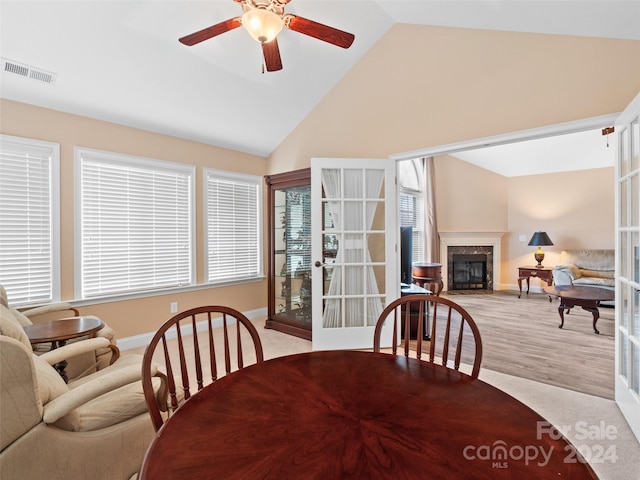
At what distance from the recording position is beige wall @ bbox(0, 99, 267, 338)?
2943 mm

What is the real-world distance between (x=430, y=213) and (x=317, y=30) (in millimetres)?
5377

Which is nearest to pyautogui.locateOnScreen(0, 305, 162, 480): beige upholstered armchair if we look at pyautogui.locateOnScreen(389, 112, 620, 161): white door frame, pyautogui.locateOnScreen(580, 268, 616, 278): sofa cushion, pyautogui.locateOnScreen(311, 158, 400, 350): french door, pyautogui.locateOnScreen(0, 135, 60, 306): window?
pyautogui.locateOnScreen(0, 135, 60, 306): window

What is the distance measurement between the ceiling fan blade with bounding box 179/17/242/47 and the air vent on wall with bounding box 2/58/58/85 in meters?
1.54

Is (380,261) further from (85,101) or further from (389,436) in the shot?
(85,101)

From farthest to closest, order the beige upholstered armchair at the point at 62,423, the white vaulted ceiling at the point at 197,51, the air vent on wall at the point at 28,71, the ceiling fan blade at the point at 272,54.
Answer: the air vent on wall at the point at 28,71, the white vaulted ceiling at the point at 197,51, the ceiling fan blade at the point at 272,54, the beige upholstered armchair at the point at 62,423

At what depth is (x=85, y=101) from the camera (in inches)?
119

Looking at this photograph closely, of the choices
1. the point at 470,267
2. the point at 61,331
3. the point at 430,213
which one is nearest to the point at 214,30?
the point at 61,331

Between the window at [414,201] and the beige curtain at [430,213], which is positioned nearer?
the window at [414,201]

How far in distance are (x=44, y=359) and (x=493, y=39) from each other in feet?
13.1

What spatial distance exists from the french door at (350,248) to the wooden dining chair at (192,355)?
3.01ft

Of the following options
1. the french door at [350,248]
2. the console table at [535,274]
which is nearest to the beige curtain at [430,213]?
the console table at [535,274]

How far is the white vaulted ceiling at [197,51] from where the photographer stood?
7.55 ft

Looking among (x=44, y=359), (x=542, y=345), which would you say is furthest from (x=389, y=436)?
(x=542, y=345)

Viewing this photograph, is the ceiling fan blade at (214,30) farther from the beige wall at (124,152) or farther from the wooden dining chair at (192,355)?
the beige wall at (124,152)
